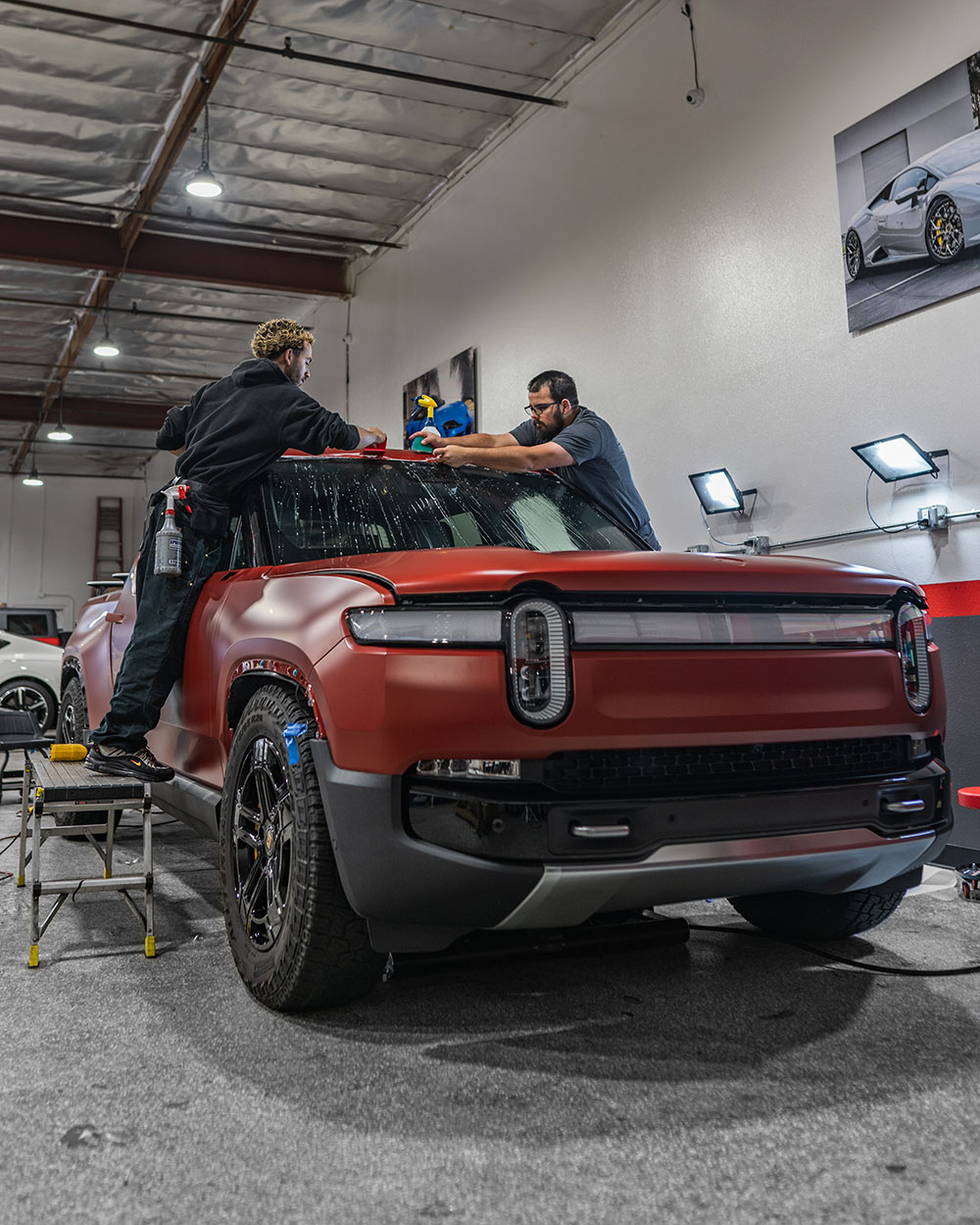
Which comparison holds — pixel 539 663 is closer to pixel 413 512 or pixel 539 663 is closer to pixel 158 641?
pixel 413 512

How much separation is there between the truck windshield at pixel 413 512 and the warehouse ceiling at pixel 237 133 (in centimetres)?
534

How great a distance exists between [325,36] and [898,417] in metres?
5.31

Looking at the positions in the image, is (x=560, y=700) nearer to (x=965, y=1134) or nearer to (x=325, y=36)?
(x=965, y=1134)

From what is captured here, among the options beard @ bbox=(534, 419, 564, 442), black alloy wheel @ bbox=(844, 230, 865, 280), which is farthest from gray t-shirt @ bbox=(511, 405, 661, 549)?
black alloy wheel @ bbox=(844, 230, 865, 280)

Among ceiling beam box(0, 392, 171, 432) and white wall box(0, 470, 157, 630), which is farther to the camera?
white wall box(0, 470, 157, 630)

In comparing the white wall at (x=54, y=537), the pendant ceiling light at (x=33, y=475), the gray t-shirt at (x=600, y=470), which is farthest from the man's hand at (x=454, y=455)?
the white wall at (x=54, y=537)

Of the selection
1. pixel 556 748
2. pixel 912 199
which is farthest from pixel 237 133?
pixel 556 748

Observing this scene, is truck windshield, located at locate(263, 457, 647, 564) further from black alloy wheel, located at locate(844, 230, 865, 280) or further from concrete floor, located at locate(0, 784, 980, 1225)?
black alloy wheel, located at locate(844, 230, 865, 280)

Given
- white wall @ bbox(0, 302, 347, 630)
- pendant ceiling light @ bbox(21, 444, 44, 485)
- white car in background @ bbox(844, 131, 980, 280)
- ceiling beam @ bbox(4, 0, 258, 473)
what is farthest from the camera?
white wall @ bbox(0, 302, 347, 630)

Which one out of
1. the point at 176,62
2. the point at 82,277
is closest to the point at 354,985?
the point at 176,62

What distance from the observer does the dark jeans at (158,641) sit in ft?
10.9

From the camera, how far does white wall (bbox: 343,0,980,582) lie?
504cm

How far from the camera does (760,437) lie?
5.99 meters

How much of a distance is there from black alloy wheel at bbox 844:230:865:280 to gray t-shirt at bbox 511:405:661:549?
2.27m
